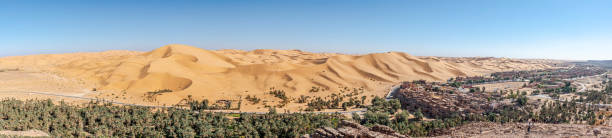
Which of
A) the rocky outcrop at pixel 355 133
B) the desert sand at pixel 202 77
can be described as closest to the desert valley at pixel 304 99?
the rocky outcrop at pixel 355 133

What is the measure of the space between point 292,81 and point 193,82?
1697cm

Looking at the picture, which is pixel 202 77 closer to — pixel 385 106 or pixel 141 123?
pixel 141 123

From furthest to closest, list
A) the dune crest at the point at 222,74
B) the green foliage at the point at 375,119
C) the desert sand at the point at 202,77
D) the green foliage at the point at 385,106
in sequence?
1. the dune crest at the point at 222,74
2. the desert sand at the point at 202,77
3. the green foliage at the point at 385,106
4. the green foliage at the point at 375,119

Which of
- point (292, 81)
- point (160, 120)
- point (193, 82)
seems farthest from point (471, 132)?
point (193, 82)

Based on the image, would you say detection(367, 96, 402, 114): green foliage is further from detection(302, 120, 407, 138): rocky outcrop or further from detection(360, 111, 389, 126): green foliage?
detection(302, 120, 407, 138): rocky outcrop

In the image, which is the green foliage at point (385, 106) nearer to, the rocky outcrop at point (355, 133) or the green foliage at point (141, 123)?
the green foliage at point (141, 123)

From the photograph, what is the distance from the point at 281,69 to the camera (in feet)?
201

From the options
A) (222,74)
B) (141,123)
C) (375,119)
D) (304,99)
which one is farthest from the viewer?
(222,74)

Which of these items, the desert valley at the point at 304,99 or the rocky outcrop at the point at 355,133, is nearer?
the rocky outcrop at the point at 355,133

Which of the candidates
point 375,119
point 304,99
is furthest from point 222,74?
point 375,119

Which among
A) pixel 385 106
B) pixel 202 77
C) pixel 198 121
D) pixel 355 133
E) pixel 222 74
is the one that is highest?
pixel 222 74

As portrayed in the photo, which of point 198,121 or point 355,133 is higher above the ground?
point 355,133

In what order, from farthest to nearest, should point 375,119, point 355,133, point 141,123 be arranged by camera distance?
point 375,119, point 141,123, point 355,133

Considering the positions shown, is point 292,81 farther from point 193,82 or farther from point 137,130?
point 137,130
